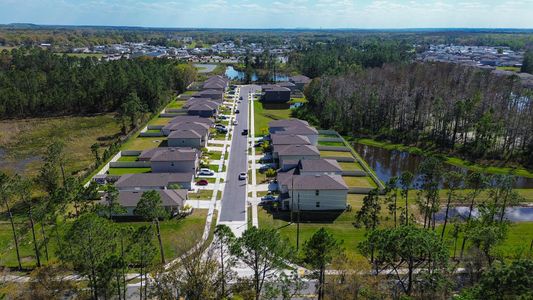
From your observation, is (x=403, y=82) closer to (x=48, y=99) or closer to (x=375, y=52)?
(x=375, y=52)

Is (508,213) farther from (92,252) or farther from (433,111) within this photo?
(92,252)

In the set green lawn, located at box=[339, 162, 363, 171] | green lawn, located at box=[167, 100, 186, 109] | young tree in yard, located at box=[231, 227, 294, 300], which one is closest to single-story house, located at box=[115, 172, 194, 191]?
green lawn, located at box=[339, 162, 363, 171]

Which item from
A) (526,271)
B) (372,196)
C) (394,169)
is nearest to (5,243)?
(372,196)

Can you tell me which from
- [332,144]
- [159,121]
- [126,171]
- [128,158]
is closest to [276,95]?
[159,121]

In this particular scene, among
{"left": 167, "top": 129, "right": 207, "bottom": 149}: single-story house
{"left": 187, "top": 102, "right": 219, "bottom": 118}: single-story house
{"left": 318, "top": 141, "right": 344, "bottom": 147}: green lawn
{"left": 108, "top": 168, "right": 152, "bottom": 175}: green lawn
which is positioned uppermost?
{"left": 187, "top": 102, "right": 219, "bottom": 118}: single-story house

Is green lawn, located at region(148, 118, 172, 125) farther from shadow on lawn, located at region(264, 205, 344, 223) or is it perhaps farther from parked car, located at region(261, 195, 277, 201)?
shadow on lawn, located at region(264, 205, 344, 223)

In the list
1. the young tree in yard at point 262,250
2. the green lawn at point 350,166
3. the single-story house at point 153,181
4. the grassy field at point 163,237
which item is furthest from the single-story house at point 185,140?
the young tree in yard at point 262,250
